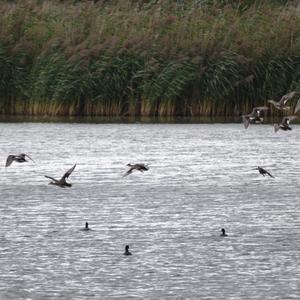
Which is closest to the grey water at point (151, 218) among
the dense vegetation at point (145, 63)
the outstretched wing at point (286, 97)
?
the outstretched wing at point (286, 97)

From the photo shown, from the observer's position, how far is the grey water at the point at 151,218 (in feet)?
40.2

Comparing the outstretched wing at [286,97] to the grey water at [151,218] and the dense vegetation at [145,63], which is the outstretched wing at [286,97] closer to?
the grey water at [151,218]

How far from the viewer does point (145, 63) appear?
29.5 metres

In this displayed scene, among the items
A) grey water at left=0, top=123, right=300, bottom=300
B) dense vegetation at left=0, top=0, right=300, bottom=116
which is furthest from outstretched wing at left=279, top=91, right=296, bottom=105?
dense vegetation at left=0, top=0, right=300, bottom=116

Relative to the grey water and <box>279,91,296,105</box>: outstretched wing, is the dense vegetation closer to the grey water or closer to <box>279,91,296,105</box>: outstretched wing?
the grey water

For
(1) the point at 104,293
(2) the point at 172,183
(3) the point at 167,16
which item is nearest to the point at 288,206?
(2) the point at 172,183

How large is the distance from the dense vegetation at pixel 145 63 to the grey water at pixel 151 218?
234 centimetres

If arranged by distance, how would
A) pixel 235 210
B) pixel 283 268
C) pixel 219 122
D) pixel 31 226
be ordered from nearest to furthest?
pixel 283 268, pixel 31 226, pixel 235 210, pixel 219 122

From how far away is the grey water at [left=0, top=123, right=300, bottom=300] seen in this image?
1227 centimetres

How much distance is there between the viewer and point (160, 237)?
1467 centimetres

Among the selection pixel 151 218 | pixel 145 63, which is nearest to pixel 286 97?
pixel 151 218

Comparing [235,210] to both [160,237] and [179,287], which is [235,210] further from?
[179,287]

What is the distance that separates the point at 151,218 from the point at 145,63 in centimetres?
1372

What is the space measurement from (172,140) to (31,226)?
10999 millimetres
